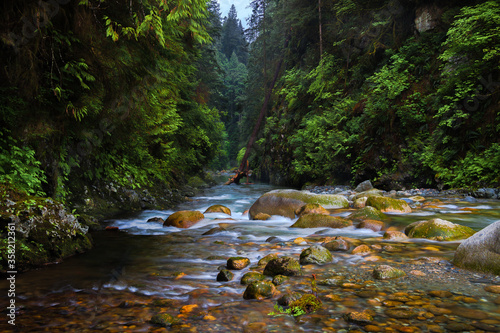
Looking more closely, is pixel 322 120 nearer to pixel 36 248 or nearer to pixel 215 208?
pixel 215 208

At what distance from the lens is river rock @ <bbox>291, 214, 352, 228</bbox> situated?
653cm

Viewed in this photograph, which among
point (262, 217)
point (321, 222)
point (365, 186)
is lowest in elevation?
point (262, 217)

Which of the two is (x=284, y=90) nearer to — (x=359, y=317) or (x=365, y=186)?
(x=365, y=186)

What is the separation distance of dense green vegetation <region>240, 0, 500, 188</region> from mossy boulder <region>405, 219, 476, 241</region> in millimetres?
4697

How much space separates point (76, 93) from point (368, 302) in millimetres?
5353

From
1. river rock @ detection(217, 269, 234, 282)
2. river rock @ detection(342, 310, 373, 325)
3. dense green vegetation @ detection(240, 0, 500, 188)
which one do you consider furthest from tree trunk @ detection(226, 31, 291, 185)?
river rock @ detection(342, 310, 373, 325)

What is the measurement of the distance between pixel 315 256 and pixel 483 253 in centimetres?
193

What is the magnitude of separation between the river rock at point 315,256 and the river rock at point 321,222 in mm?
2419

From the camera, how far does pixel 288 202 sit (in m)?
8.39

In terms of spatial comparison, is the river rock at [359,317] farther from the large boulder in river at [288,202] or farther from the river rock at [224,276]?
the large boulder in river at [288,202]

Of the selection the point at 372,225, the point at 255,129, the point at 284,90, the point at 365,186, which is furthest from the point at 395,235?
the point at 255,129

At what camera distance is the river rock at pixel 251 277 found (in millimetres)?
3486

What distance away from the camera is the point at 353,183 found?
45.6 feet

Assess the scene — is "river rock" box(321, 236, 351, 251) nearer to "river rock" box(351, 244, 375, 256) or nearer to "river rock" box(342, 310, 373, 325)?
"river rock" box(351, 244, 375, 256)
